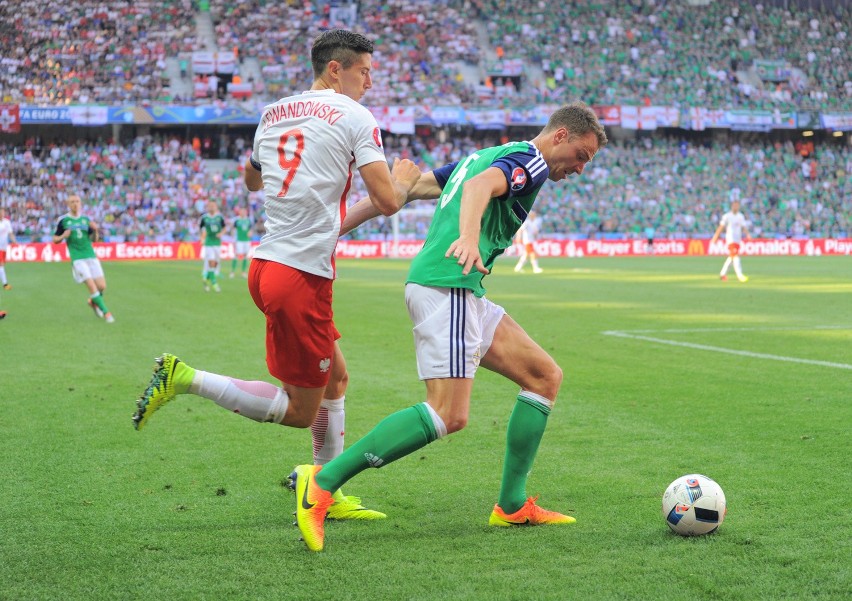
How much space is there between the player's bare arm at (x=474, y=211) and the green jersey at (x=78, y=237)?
46.5 feet

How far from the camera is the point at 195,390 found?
4.89 m

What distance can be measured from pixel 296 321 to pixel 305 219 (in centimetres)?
47

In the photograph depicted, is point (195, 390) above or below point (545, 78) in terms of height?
below

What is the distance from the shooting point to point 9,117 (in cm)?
4381

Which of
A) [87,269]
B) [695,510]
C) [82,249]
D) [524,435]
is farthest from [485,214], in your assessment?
[82,249]

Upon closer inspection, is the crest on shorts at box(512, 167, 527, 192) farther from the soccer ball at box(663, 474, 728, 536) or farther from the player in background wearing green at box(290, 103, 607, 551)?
the soccer ball at box(663, 474, 728, 536)

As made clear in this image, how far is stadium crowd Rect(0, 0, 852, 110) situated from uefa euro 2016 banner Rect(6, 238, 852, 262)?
7.01 metres

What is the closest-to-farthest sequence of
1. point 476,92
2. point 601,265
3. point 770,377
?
point 770,377, point 601,265, point 476,92

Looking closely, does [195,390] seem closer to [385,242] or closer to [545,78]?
[385,242]

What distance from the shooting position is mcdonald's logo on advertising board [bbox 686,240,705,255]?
160ft

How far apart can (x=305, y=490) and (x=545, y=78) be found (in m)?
49.8

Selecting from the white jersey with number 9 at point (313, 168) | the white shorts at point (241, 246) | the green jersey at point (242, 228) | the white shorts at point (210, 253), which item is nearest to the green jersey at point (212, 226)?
the white shorts at point (210, 253)

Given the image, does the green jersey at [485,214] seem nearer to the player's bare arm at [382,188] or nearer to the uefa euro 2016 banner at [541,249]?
the player's bare arm at [382,188]

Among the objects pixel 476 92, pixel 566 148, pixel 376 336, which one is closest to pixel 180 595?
pixel 566 148
